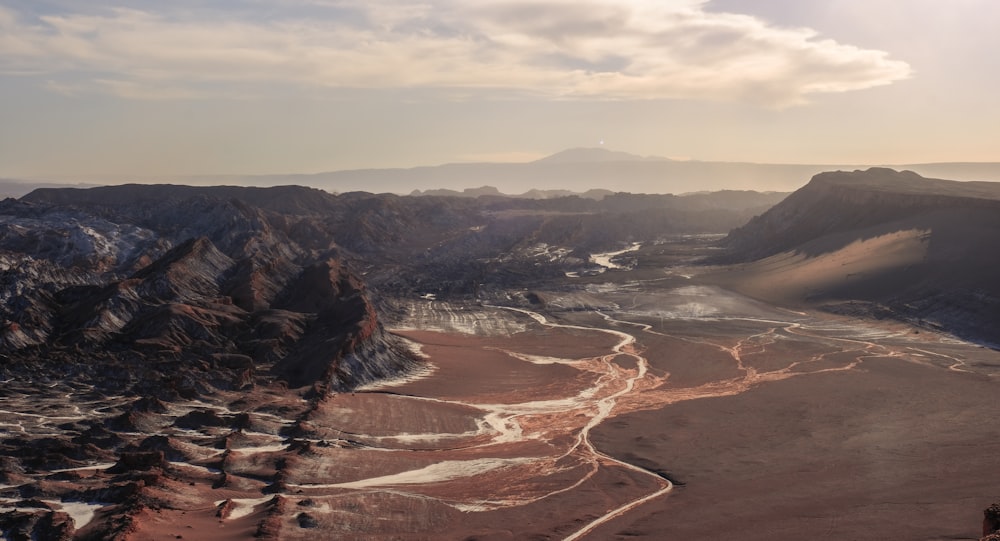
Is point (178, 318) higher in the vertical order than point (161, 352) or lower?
higher

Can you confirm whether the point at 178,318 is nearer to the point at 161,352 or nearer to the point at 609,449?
the point at 161,352

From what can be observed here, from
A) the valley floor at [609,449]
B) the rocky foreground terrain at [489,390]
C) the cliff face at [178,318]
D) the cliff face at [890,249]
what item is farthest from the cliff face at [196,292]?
the cliff face at [890,249]

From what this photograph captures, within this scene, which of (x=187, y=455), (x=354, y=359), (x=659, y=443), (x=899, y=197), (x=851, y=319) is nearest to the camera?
(x=187, y=455)

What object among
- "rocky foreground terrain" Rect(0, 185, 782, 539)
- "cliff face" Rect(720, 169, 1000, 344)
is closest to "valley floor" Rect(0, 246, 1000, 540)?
"rocky foreground terrain" Rect(0, 185, 782, 539)

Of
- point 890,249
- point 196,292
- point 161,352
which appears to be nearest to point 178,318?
point 161,352

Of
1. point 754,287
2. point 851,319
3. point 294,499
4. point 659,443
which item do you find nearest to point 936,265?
point 851,319

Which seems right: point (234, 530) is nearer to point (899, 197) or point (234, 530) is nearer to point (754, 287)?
point (754, 287)

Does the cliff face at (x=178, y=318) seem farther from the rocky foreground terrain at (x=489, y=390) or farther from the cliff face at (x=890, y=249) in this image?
the cliff face at (x=890, y=249)
